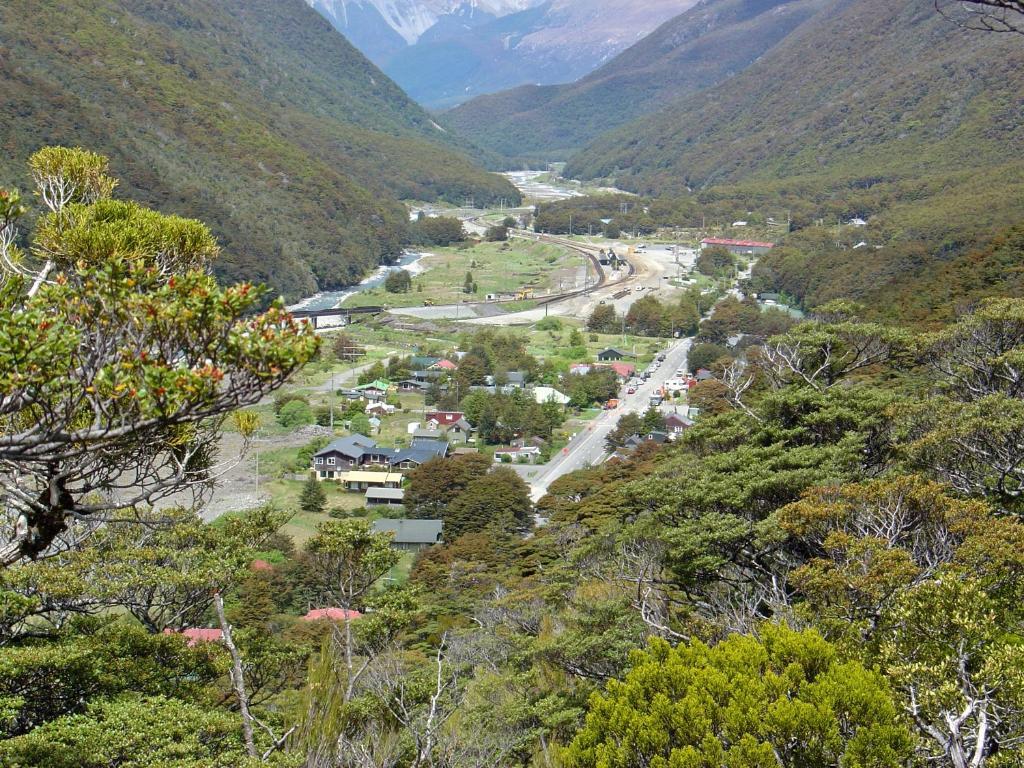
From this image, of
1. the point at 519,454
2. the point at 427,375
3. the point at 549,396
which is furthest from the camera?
the point at 427,375

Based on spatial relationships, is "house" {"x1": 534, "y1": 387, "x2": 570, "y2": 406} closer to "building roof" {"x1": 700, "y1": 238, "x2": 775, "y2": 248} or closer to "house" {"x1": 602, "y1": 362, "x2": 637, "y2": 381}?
"house" {"x1": 602, "y1": 362, "x2": 637, "y2": 381}

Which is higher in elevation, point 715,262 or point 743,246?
point 715,262

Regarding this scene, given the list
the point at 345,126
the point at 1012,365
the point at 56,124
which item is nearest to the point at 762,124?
the point at 345,126

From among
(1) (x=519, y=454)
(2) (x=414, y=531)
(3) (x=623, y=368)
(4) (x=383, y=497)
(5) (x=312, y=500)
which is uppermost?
(5) (x=312, y=500)

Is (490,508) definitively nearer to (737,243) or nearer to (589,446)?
(589,446)

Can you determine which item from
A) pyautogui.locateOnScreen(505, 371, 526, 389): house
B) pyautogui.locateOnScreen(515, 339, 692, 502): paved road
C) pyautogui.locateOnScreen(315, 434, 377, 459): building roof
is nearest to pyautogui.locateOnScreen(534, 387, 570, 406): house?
pyautogui.locateOnScreen(505, 371, 526, 389): house

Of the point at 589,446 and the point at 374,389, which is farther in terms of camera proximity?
the point at 374,389

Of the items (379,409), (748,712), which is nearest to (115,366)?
(748,712)

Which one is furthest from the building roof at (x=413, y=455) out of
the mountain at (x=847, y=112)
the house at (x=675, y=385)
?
the mountain at (x=847, y=112)
